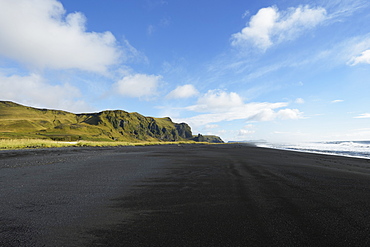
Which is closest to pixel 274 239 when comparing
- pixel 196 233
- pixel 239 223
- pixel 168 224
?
pixel 239 223

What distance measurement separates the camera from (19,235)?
363cm

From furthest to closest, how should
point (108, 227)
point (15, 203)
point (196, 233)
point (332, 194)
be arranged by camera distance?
point (332, 194) < point (15, 203) < point (108, 227) < point (196, 233)

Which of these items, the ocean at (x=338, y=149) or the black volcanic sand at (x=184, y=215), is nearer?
the black volcanic sand at (x=184, y=215)

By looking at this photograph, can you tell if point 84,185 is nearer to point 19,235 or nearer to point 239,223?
point 19,235

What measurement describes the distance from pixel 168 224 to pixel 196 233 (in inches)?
29.3

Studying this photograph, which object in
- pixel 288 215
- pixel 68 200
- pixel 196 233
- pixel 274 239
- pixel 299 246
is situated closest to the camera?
pixel 299 246

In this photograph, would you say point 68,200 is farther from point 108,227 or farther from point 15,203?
point 108,227

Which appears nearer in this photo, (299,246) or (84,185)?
(299,246)

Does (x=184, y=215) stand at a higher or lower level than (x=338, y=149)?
lower

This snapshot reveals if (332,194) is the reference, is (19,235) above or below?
below

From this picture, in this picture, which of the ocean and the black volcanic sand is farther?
the ocean

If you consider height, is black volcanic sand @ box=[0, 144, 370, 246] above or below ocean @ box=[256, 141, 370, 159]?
below

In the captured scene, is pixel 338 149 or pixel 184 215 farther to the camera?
pixel 338 149

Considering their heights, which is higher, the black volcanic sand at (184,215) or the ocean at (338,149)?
the ocean at (338,149)
